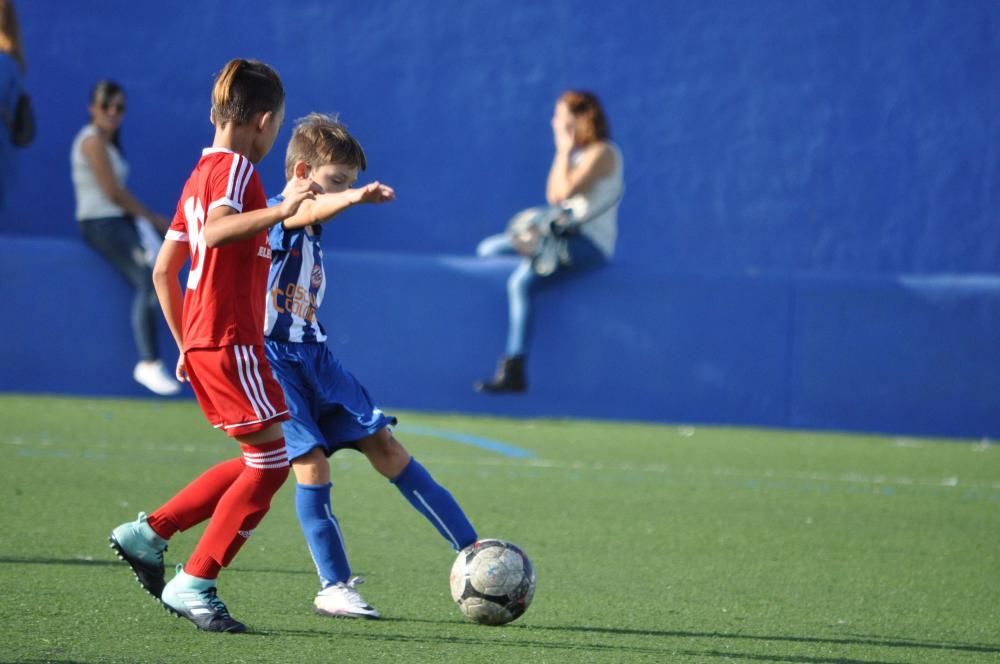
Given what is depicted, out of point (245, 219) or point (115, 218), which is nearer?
point (245, 219)

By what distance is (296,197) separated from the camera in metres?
3.84

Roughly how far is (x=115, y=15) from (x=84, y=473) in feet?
20.1

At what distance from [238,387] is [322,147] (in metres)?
0.86

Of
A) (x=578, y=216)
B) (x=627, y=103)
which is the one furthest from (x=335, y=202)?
(x=627, y=103)

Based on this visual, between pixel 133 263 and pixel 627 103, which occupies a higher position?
pixel 627 103

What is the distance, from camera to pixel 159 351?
993 cm

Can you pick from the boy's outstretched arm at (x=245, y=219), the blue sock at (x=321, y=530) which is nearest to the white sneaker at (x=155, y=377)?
the blue sock at (x=321, y=530)

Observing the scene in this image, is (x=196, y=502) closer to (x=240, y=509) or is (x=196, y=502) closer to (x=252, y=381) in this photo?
(x=240, y=509)

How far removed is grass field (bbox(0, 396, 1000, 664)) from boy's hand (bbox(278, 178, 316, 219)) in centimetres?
112

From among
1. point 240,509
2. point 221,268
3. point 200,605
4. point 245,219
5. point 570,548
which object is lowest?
point 570,548

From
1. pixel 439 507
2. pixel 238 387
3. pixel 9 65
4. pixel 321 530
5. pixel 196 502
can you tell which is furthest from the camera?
pixel 9 65

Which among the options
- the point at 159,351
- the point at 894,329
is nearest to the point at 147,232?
the point at 159,351

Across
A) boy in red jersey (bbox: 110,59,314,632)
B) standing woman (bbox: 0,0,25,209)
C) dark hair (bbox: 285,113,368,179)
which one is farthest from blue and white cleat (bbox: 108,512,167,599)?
standing woman (bbox: 0,0,25,209)

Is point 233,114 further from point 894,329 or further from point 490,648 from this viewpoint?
point 894,329
